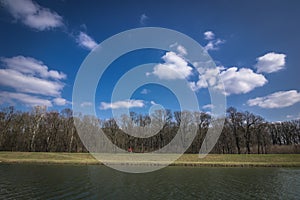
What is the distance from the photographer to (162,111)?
7806 cm

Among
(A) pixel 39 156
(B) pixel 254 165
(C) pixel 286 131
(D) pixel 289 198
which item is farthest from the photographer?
(C) pixel 286 131

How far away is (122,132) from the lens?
75250 mm

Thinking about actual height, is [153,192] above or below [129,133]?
below

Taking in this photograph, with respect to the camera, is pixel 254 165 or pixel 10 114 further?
pixel 10 114

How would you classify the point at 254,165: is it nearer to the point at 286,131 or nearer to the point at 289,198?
the point at 289,198

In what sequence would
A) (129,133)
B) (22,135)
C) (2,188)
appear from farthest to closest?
(129,133) < (22,135) < (2,188)

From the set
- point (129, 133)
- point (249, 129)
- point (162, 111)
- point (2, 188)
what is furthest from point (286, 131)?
point (2, 188)

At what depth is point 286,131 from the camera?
84812mm

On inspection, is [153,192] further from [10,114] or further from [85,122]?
[10,114]

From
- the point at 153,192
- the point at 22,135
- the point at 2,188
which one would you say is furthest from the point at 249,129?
the point at 22,135

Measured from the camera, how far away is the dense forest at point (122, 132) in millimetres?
63544

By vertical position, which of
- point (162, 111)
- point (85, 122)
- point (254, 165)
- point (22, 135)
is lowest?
point (254, 165)

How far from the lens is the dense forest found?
63544mm

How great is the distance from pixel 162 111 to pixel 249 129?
101 ft
